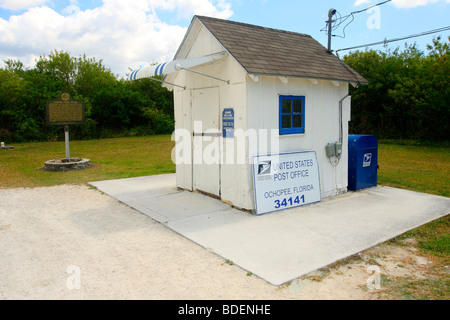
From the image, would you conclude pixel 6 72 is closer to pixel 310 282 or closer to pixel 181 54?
pixel 181 54

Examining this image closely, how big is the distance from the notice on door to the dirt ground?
1947mm

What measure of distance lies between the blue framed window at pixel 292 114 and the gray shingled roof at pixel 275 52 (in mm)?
528

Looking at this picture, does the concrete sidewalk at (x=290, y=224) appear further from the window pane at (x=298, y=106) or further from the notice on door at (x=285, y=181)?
the window pane at (x=298, y=106)

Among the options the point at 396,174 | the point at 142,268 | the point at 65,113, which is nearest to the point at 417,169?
the point at 396,174

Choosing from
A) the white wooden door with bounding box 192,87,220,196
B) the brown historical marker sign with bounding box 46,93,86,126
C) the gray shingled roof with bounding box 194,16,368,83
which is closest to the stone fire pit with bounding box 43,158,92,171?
the brown historical marker sign with bounding box 46,93,86,126

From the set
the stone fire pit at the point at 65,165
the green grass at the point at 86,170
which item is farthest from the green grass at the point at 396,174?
the stone fire pit at the point at 65,165

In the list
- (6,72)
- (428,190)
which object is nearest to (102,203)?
(428,190)

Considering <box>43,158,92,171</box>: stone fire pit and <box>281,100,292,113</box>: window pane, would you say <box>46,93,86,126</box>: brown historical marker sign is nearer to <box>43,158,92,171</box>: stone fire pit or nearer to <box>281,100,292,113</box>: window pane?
<box>43,158,92,171</box>: stone fire pit

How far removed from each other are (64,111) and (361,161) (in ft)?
33.0

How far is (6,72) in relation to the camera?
24.3 metres

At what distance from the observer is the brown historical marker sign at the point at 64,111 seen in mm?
12234

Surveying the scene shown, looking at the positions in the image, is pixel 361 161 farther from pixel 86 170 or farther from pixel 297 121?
pixel 86 170

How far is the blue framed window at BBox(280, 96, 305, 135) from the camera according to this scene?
684 centimetres

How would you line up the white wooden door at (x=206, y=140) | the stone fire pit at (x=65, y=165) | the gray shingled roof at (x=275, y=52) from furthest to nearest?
the stone fire pit at (x=65, y=165) < the white wooden door at (x=206, y=140) < the gray shingled roof at (x=275, y=52)
